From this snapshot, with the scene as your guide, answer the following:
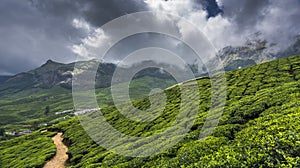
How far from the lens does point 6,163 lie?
5691 cm

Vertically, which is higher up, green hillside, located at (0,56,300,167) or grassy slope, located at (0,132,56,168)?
grassy slope, located at (0,132,56,168)

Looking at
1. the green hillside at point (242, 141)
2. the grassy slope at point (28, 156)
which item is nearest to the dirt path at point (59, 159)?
the grassy slope at point (28, 156)

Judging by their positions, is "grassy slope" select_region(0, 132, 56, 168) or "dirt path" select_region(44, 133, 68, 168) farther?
"grassy slope" select_region(0, 132, 56, 168)

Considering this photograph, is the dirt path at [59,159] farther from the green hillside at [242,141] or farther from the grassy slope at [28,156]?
the green hillside at [242,141]

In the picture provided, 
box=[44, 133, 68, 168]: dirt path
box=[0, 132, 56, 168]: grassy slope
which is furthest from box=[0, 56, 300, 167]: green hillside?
box=[44, 133, 68, 168]: dirt path

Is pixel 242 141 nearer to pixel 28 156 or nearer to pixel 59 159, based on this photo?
pixel 59 159

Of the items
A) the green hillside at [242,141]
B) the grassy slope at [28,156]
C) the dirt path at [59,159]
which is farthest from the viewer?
the grassy slope at [28,156]

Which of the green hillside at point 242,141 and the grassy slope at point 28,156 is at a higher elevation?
the grassy slope at point 28,156

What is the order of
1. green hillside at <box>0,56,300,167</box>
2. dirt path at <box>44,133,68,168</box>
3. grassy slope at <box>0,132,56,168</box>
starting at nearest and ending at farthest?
green hillside at <box>0,56,300,167</box>
dirt path at <box>44,133,68,168</box>
grassy slope at <box>0,132,56,168</box>

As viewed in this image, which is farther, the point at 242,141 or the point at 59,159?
the point at 59,159

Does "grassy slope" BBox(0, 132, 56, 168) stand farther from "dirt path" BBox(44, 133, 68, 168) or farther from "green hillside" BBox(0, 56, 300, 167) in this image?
"green hillside" BBox(0, 56, 300, 167)

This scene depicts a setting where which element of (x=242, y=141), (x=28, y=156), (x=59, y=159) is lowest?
(x=242, y=141)

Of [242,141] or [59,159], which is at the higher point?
[59,159]

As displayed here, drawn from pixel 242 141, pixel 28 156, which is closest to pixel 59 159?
pixel 28 156
